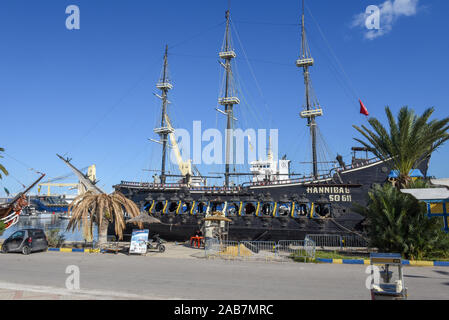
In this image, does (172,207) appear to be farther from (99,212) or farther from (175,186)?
(99,212)

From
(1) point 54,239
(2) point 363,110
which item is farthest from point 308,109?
(1) point 54,239

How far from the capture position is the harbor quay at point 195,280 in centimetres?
843

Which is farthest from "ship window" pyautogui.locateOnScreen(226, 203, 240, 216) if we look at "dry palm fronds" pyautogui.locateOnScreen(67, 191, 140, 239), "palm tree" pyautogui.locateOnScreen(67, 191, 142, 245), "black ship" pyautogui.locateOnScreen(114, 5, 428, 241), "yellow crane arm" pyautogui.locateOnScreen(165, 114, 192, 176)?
"yellow crane arm" pyautogui.locateOnScreen(165, 114, 192, 176)

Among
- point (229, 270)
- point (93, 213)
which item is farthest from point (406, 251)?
point (93, 213)

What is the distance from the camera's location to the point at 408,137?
1745cm

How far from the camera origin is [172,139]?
50.2 meters

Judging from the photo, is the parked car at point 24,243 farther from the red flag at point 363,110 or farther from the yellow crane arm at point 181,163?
the yellow crane arm at point 181,163

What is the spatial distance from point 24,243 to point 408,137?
23007 millimetres

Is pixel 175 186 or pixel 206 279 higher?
pixel 175 186

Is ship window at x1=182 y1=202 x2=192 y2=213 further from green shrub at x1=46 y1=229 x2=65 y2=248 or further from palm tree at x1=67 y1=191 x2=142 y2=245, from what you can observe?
green shrub at x1=46 y1=229 x2=65 y2=248

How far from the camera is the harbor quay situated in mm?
8430

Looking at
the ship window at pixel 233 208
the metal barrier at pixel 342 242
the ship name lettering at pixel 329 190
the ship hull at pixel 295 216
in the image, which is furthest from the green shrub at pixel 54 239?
the ship name lettering at pixel 329 190

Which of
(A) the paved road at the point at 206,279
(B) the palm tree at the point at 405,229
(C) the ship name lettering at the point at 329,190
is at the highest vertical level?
(C) the ship name lettering at the point at 329,190
